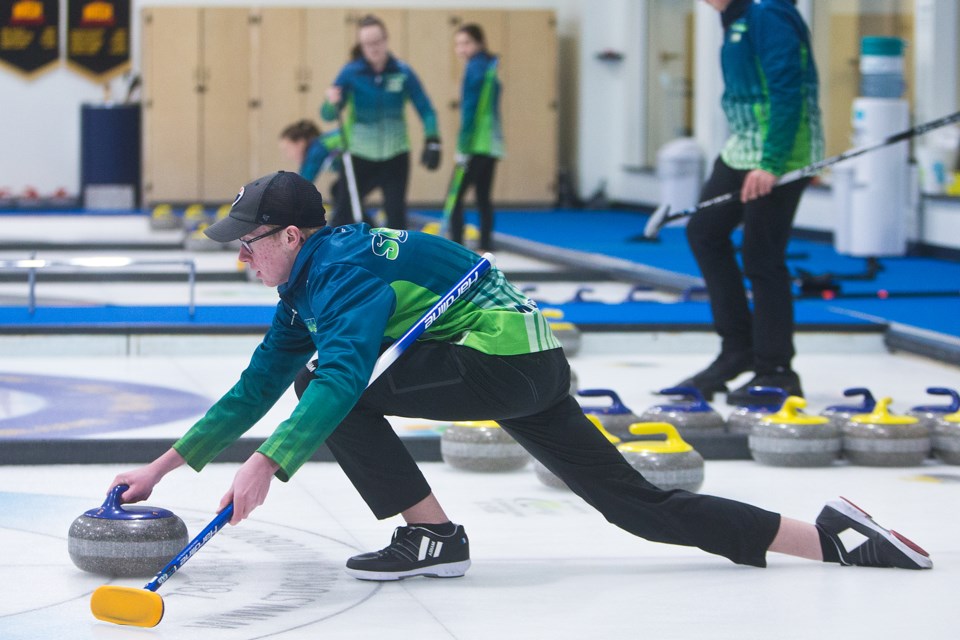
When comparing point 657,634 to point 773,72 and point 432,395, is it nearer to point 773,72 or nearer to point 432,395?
point 432,395

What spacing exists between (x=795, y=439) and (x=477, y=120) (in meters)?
6.74

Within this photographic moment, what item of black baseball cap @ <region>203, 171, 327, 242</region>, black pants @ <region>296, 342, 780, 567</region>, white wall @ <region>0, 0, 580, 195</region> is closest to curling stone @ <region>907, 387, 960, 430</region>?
black pants @ <region>296, 342, 780, 567</region>

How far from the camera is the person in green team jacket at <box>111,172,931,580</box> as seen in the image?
3111 mm

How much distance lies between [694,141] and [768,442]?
1042 centimetres

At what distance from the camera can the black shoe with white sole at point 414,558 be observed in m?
3.39

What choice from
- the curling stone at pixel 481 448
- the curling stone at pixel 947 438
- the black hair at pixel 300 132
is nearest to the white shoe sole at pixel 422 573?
the curling stone at pixel 481 448

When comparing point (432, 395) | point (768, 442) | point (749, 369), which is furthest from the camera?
point (749, 369)

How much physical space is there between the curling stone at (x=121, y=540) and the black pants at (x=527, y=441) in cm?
39

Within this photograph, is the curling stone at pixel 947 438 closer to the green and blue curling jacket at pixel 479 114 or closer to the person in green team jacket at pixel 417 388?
the person in green team jacket at pixel 417 388


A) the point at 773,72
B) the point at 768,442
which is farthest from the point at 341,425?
the point at 773,72

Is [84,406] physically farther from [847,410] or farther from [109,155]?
[109,155]

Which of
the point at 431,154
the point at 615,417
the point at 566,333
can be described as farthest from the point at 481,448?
the point at 431,154

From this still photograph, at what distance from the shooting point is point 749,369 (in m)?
5.93

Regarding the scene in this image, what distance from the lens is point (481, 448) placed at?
4.67m
